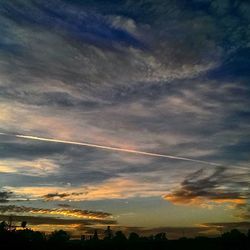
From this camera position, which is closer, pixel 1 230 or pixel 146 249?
pixel 1 230

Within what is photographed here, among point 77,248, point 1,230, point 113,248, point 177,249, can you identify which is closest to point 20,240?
point 1,230

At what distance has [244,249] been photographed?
196 metres

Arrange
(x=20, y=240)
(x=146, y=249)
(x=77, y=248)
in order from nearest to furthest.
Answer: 1. (x=20, y=240)
2. (x=77, y=248)
3. (x=146, y=249)

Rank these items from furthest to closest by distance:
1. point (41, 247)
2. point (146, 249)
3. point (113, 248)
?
point (146, 249)
point (113, 248)
point (41, 247)

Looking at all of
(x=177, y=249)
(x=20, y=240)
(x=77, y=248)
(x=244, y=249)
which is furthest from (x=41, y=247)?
(x=244, y=249)

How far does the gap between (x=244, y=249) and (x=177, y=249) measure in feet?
113

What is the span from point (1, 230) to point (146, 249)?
109580 mm

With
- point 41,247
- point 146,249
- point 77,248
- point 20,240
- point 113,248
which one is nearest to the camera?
point 20,240

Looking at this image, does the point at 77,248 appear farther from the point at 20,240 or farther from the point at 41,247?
the point at 20,240

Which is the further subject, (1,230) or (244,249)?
(244,249)

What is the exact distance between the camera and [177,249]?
19488cm

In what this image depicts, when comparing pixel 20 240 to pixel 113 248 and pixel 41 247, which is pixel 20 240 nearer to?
pixel 41 247

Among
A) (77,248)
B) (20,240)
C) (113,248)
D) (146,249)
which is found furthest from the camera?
(146,249)

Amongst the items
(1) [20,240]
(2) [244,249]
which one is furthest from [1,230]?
(2) [244,249]
